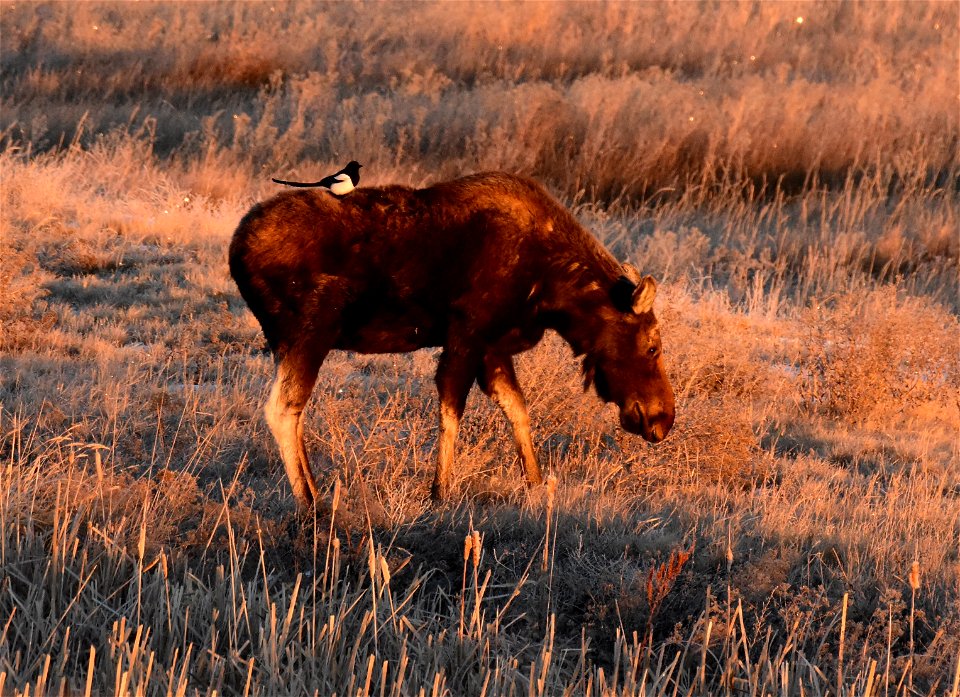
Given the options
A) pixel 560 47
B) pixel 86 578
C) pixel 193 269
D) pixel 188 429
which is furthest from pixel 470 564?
pixel 560 47

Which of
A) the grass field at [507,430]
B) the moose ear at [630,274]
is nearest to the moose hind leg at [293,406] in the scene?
the grass field at [507,430]

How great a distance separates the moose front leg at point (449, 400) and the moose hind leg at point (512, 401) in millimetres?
375

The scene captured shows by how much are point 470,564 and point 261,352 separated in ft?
14.0

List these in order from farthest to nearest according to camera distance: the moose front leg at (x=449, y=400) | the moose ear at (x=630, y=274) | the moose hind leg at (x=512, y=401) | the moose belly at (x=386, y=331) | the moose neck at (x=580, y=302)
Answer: the moose hind leg at (x=512, y=401) → the moose ear at (x=630, y=274) → the moose neck at (x=580, y=302) → the moose front leg at (x=449, y=400) → the moose belly at (x=386, y=331)

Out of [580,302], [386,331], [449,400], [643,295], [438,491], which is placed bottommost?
[438,491]

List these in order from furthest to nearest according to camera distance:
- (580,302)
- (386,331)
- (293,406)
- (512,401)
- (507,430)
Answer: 1. (507,430)
2. (512,401)
3. (580,302)
4. (386,331)
5. (293,406)

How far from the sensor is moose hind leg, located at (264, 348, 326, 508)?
5.67 meters

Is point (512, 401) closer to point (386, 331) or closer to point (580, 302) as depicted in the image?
point (580, 302)

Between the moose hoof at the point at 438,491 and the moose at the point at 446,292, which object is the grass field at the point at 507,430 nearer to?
Result: the moose hoof at the point at 438,491

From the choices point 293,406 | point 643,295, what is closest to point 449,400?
point 293,406

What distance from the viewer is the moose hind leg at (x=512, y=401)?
6414 mm

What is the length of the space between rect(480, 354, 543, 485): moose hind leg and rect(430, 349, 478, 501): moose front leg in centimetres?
38

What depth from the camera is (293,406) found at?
5.69 meters

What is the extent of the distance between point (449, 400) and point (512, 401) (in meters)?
0.55
